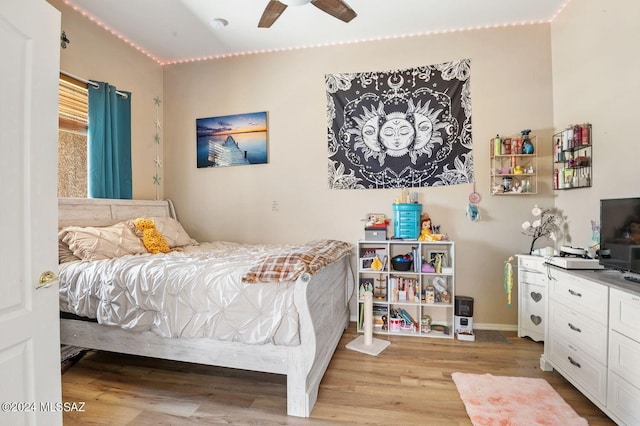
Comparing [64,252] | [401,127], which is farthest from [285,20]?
[64,252]

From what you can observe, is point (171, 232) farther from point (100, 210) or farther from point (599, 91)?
point (599, 91)

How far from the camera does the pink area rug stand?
1.62 metres

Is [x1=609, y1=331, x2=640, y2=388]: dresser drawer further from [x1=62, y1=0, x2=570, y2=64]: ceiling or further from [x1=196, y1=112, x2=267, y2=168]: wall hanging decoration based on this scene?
[x1=196, y1=112, x2=267, y2=168]: wall hanging decoration

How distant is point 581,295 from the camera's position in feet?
5.76

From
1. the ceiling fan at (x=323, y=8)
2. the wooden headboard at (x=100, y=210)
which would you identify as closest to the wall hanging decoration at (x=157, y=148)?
the wooden headboard at (x=100, y=210)

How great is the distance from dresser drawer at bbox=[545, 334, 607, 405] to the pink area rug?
0.49 feet

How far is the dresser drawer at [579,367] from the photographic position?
160 cm

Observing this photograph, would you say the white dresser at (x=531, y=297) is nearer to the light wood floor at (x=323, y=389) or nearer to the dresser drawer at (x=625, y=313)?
the light wood floor at (x=323, y=389)

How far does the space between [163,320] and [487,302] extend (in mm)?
2973

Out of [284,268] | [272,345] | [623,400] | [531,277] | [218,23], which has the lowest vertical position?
[623,400]

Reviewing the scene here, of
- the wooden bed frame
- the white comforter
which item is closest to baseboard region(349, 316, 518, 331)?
the wooden bed frame

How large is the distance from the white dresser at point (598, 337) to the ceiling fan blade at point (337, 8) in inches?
93.8

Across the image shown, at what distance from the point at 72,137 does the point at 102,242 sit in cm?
115

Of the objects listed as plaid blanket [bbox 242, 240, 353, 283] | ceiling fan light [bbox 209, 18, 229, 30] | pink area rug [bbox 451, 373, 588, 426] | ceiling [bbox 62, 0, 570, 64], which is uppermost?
ceiling [bbox 62, 0, 570, 64]
